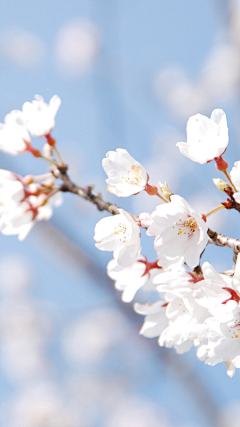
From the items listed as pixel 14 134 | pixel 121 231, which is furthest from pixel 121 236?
pixel 14 134

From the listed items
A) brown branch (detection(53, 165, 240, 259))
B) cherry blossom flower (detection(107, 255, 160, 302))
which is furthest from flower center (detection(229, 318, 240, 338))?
cherry blossom flower (detection(107, 255, 160, 302))

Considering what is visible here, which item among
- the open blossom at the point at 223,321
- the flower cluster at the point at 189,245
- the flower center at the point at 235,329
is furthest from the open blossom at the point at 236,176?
the flower center at the point at 235,329

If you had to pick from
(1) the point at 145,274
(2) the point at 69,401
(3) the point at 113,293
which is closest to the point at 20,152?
(1) the point at 145,274

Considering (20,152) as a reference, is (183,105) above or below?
below

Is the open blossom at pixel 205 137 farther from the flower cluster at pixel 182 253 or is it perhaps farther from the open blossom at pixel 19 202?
the open blossom at pixel 19 202

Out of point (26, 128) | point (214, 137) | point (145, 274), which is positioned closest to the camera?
point (214, 137)

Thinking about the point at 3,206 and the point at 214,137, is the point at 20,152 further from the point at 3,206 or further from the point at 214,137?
the point at 214,137

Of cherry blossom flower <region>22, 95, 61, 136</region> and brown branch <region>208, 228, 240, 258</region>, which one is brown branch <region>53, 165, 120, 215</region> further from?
brown branch <region>208, 228, 240, 258</region>
